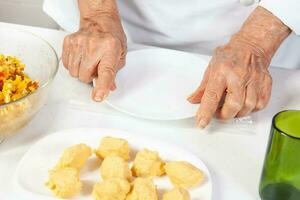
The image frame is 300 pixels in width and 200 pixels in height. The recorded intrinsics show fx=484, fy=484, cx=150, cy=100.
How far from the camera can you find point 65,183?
691 mm

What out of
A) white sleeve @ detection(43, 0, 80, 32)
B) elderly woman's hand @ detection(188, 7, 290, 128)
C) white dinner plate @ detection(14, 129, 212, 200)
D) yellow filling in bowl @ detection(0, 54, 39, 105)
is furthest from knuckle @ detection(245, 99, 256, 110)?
white sleeve @ detection(43, 0, 80, 32)

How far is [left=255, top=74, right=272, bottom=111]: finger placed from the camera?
914 mm

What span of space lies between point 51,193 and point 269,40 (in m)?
0.54

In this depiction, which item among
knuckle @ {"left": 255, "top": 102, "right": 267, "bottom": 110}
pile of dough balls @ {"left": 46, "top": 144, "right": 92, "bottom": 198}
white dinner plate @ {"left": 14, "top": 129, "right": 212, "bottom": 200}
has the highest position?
knuckle @ {"left": 255, "top": 102, "right": 267, "bottom": 110}

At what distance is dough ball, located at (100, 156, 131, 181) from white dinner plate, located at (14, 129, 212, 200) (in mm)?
28

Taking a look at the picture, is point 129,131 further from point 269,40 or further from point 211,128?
→ point 269,40

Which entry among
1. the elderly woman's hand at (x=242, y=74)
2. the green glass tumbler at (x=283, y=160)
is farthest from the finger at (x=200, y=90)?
the green glass tumbler at (x=283, y=160)

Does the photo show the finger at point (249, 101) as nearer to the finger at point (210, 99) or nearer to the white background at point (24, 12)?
the finger at point (210, 99)

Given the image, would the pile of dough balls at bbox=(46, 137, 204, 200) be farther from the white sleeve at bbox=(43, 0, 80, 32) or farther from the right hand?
the white sleeve at bbox=(43, 0, 80, 32)

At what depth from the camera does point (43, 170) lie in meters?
0.75

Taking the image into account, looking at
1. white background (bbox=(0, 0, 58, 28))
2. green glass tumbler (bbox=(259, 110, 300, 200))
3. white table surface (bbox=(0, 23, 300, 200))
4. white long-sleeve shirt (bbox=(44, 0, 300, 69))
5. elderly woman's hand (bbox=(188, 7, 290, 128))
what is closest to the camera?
green glass tumbler (bbox=(259, 110, 300, 200))

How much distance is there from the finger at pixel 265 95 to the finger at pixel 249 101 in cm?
2

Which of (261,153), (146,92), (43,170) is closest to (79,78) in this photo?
(146,92)

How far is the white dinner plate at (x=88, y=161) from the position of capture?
2.35 ft
